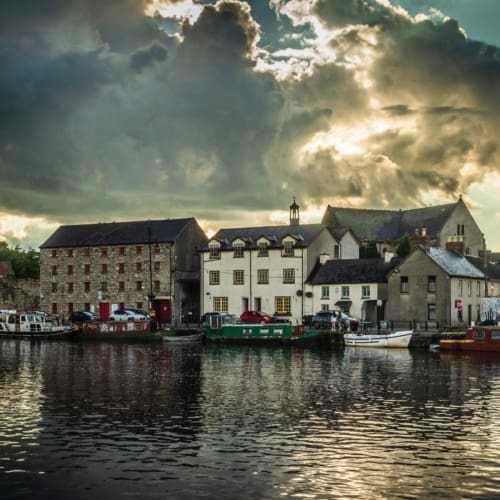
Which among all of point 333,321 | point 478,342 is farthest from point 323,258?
point 478,342

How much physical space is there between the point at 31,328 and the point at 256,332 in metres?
28.5

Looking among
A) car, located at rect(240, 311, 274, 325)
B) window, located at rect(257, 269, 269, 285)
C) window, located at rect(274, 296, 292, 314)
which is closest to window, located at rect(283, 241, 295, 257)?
window, located at rect(257, 269, 269, 285)

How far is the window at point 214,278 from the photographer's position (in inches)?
3556

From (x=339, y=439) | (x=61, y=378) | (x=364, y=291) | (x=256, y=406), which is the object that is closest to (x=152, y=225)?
(x=364, y=291)

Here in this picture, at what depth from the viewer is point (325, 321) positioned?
74125 millimetres

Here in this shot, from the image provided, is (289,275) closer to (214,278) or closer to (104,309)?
(214,278)

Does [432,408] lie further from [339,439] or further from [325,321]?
[325,321]

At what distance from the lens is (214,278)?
90625 millimetres

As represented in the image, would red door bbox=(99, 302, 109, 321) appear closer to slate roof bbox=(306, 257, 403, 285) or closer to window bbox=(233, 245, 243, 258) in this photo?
window bbox=(233, 245, 243, 258)

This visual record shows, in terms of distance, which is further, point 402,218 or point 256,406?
point 402,218

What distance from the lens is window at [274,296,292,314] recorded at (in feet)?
281

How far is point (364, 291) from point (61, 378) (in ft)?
145

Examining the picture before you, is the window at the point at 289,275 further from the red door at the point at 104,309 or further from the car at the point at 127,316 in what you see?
the red door at the point at 104,309

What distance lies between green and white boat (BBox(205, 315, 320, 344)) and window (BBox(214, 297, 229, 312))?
1241 centimetres
